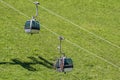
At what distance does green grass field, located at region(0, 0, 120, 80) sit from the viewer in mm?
26500

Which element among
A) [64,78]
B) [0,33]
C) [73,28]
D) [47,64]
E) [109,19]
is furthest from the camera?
[109,19]

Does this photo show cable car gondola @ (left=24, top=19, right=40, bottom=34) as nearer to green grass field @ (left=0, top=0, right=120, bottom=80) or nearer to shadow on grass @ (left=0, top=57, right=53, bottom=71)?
green grass field @ (left=0, top=0, right=120, bottom=80)

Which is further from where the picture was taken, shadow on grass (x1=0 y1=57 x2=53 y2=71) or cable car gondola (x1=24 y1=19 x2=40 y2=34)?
shadow on grass (x1=0 y1=57 x2=53 y2=71)

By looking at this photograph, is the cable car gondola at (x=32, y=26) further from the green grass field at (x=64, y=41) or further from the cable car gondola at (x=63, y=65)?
the cable car gondola at (x=63, y=65)

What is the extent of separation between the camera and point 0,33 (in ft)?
103

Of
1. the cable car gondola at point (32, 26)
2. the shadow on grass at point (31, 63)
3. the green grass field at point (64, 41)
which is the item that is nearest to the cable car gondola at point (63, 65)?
the cable car gondola at point (32, 26)

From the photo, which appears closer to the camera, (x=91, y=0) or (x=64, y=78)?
(x=64, y=78)

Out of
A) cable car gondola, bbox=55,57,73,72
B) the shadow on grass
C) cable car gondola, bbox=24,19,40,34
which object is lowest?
the shadow on grass

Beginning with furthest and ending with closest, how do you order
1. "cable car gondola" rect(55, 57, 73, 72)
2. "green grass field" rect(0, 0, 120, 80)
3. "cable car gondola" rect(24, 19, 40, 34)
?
1. "green grass field" rect(0, 0, 120, 80)
2. "cable car gondola" rect(24, 19, 40, 34)
3. "cable car gondola" rect(55, 57, 73, 72)

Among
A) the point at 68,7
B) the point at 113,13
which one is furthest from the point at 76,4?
the point at 113,13

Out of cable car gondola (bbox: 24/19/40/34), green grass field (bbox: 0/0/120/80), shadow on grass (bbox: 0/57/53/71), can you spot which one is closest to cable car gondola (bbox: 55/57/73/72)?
cable car gondola (bbox: 24/19/40/34)

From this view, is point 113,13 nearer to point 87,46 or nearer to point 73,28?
point 73,28

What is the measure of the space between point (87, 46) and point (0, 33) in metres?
7.03

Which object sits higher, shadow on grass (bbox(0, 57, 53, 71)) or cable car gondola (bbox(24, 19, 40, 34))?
cable car gondola (bbox(24, 19, 40, 34))
